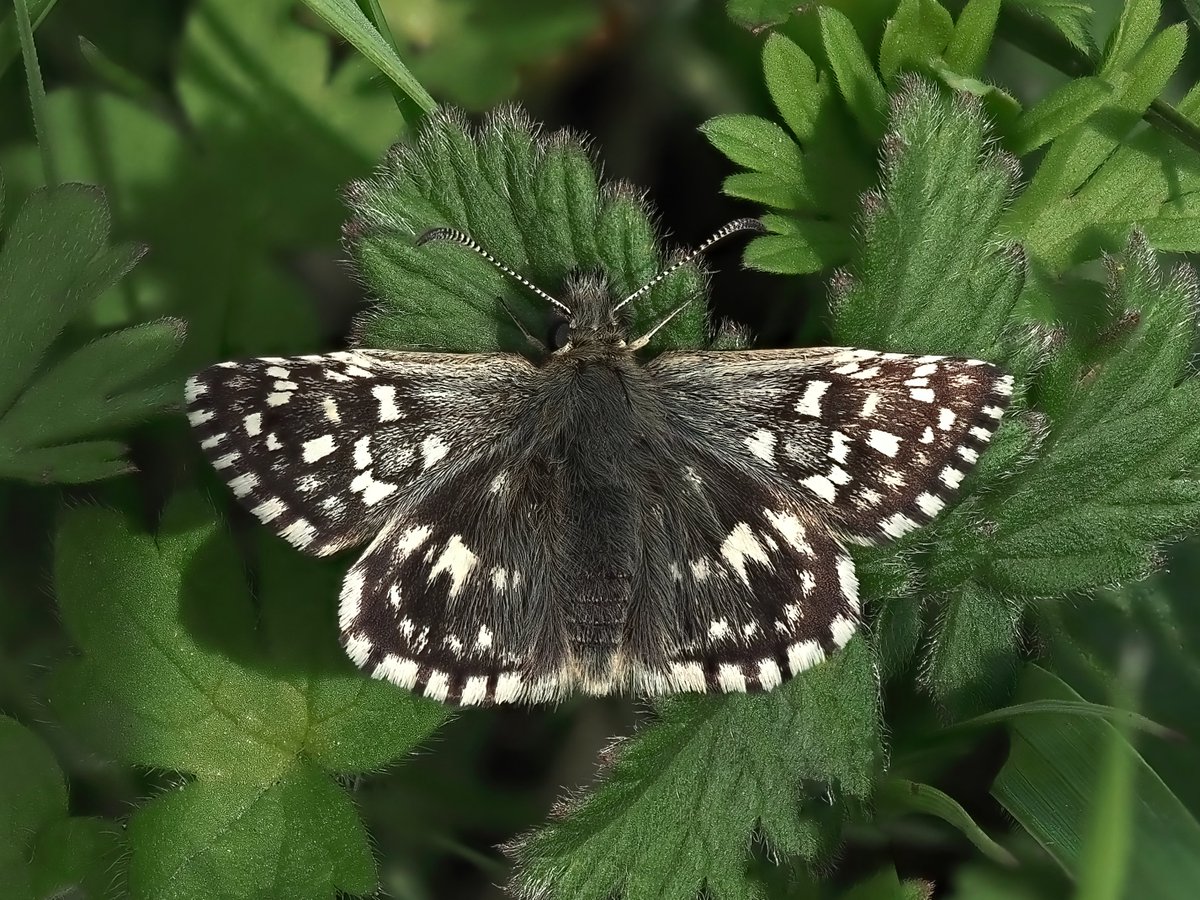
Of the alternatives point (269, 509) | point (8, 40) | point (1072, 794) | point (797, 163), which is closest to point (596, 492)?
point (269, 509)

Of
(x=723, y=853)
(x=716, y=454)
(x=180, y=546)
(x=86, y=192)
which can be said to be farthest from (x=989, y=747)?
(x=86, y=192)

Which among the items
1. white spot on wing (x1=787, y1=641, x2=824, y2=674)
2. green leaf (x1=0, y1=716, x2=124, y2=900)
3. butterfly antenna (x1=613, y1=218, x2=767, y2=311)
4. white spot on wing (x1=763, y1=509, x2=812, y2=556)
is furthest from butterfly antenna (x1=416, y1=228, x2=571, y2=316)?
green leaf (x1=0, y1=716, x2=124, y2=900)

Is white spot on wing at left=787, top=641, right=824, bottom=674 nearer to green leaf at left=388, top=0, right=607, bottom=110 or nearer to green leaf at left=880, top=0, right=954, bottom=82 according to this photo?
green leaf at left=880, top=0, right=954, bottom=82

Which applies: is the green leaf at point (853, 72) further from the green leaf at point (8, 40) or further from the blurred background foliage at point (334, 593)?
the green leaf at point (8, 40)

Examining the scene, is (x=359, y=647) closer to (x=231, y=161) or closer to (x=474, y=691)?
(x=474, y=691)

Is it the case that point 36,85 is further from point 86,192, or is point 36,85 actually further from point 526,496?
point 526,496
